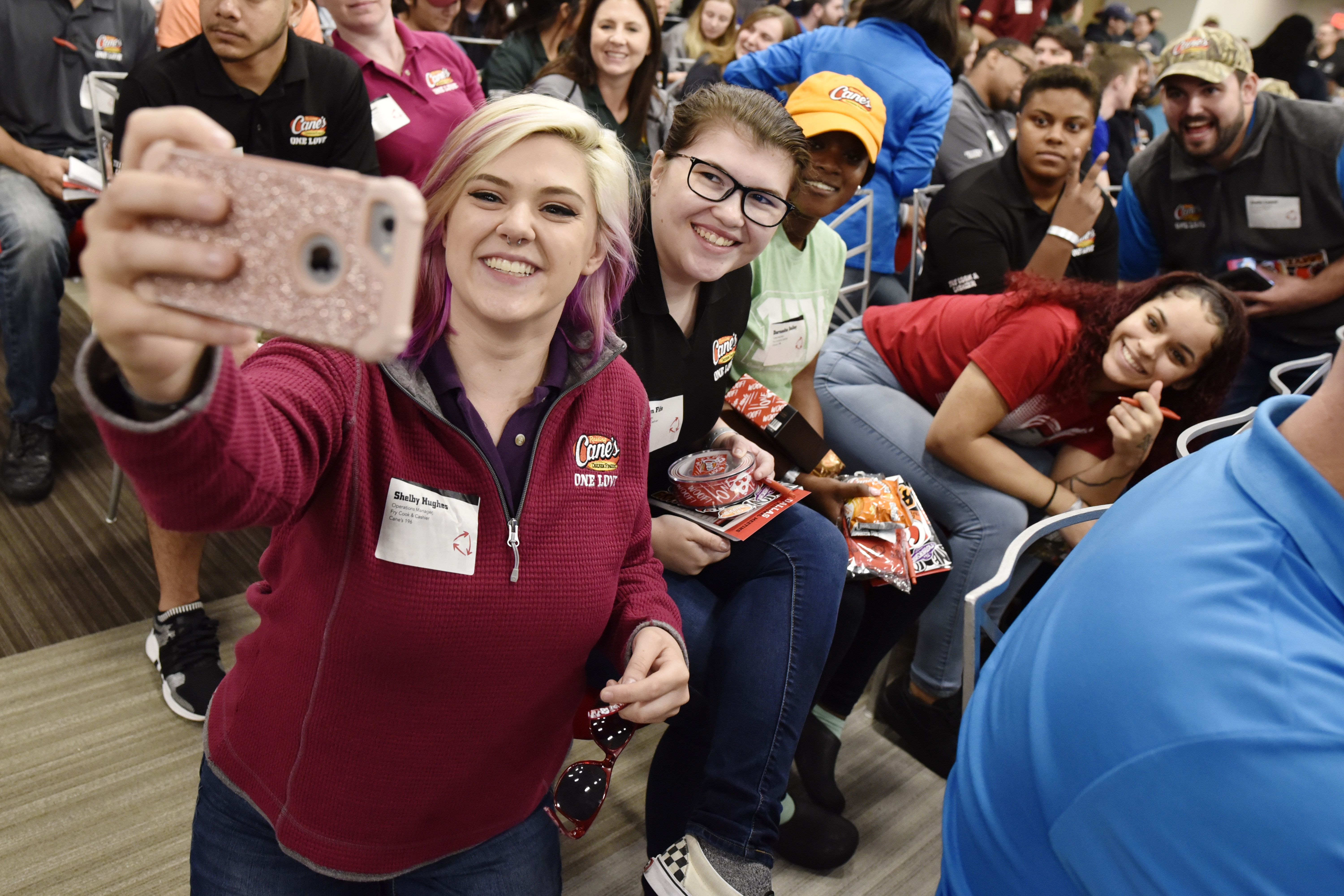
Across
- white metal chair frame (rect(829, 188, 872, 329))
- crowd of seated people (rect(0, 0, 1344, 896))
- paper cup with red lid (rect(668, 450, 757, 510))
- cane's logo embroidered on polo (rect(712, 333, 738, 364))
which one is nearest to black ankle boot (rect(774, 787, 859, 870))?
crowd of seated people (rect(0, 0, 1344, 896))

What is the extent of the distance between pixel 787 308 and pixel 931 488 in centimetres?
61

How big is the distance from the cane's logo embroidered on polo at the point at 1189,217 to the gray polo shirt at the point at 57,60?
3.48 m

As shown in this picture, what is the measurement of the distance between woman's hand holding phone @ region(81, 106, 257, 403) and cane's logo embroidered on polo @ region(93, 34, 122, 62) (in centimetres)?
298

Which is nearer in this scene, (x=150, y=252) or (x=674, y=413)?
(x=150, y=252)

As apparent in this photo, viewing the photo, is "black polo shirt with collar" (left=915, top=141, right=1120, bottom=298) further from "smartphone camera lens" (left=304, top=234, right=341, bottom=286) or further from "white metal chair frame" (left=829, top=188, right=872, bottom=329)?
"smartphone camera lens" (left=304, top=234, right=341, bottom=286)

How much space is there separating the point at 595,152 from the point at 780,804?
1.06 meters

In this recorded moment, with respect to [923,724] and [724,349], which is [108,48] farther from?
[923,724]

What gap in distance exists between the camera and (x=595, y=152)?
44.8 inches

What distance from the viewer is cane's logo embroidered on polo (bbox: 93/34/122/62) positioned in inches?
113

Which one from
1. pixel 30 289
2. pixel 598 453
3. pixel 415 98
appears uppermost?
pixel 415 98

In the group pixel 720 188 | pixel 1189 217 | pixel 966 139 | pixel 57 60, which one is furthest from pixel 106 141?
pixel 1189 217

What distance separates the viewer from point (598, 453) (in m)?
1.18

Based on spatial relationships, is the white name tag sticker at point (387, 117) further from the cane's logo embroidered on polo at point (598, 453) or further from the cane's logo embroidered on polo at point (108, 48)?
the cane's logo embroidered on polo at point (598, 453)

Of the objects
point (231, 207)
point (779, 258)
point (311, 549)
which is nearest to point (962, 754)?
point (311, 549)
